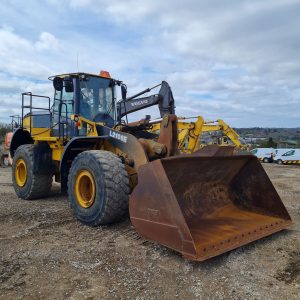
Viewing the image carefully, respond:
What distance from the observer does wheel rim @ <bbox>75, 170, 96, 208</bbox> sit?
606cm

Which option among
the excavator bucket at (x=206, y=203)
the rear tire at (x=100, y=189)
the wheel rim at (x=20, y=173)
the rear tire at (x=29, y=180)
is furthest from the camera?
the wheel rim at (x=20, y=173)

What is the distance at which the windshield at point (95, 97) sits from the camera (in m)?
7.28

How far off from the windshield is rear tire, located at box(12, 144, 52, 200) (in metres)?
1.87

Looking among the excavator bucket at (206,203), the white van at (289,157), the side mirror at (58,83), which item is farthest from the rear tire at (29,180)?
the white van at (289,157)

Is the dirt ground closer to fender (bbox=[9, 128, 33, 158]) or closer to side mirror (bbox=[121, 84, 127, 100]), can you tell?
side mirror (bbox=[121, 84, 127, 100])

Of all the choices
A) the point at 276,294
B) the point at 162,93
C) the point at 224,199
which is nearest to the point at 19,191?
the point at 162,93

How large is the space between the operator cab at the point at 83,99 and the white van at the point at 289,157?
23927 millimetres

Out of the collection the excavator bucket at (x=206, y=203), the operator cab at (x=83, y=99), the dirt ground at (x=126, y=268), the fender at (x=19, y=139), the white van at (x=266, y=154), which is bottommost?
the dirt ground at (x=126, y=268)

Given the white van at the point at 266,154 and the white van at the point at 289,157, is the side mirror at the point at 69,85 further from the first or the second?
the white van at the point at 266,154

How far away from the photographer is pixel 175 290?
Answer: 11.8 feet

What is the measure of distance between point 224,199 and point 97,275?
278cm

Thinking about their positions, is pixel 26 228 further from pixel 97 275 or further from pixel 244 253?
pixel 244 253

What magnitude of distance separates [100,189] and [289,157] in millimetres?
26293

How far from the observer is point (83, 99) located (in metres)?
7.28
